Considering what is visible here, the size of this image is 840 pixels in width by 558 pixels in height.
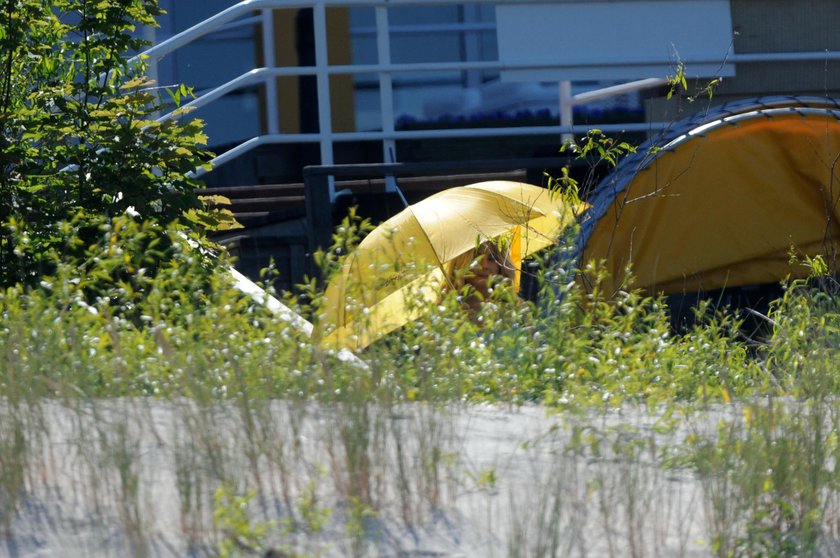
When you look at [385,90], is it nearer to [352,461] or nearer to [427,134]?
[427,134]

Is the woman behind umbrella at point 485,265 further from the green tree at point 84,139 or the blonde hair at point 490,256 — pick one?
the green tree at point 84,139

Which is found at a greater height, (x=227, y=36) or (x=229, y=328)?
(x=227, y=36)

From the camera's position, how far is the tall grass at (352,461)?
10.2ft

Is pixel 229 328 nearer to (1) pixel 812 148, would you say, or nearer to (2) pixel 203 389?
(2) pixel 203 389

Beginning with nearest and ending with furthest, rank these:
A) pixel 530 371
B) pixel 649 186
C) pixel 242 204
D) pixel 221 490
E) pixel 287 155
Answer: pixel 221 490
pixel 530 371
pixel 649 186
pixel 242 204
pixel 287 155

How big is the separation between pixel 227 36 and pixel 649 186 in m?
6.09

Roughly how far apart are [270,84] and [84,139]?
377 cm

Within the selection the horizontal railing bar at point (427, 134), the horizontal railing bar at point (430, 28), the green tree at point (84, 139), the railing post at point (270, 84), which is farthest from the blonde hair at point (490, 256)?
the horizontal railing bar at point (430, 28)

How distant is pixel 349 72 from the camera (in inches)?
408

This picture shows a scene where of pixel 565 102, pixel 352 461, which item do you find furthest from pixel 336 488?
pixel 565 102

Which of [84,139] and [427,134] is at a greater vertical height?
[427,134]

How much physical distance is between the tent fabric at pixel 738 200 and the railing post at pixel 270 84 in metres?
3.24

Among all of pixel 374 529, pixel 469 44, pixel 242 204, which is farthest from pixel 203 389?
pixel 469 44

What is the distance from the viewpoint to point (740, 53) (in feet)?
36.7
